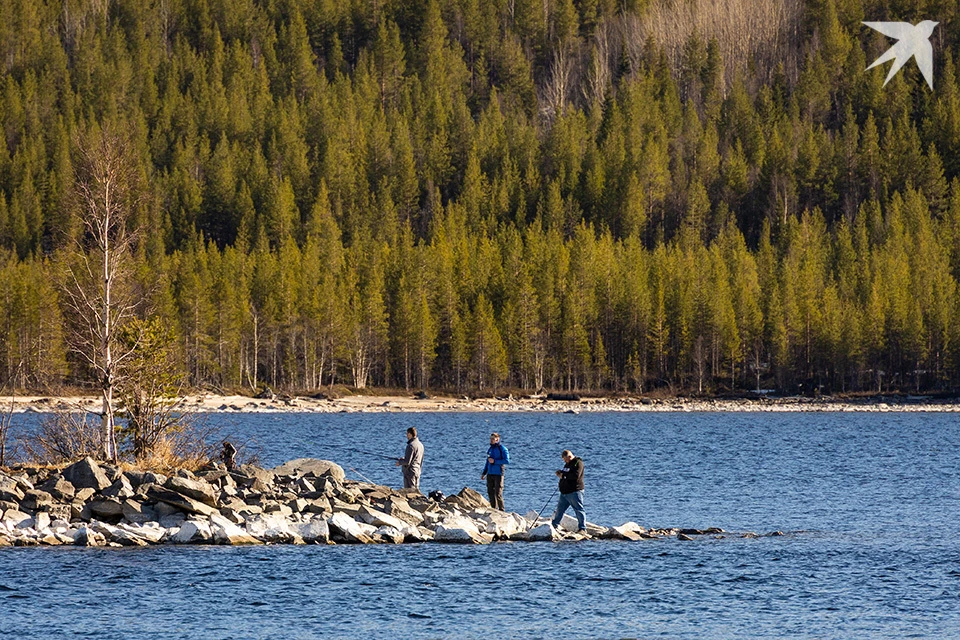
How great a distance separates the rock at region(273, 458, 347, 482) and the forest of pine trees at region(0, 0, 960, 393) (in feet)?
13.5

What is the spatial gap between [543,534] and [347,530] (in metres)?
4.02

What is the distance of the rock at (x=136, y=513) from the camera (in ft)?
85.9

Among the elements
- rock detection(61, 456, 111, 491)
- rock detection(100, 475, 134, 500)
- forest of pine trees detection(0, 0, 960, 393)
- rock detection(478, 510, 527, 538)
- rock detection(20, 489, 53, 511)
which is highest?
forest of pine trees detection(0, 0, 960, 393)

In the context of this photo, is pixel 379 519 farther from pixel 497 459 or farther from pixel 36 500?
pixel 36 500

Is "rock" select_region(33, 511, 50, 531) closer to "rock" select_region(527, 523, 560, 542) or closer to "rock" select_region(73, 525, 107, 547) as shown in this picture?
"rock" select_region(73, 525, 107, 547)

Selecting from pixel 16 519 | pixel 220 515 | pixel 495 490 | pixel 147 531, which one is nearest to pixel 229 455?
pixel 220 515

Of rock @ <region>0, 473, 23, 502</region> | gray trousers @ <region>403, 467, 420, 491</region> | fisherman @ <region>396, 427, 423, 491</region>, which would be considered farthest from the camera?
gray trousers @ <region>403, 467, 420, 491</region>

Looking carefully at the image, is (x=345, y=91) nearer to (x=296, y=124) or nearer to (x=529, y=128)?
(x=296, y=124)

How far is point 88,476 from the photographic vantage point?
27.1 metres

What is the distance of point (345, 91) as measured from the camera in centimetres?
17225

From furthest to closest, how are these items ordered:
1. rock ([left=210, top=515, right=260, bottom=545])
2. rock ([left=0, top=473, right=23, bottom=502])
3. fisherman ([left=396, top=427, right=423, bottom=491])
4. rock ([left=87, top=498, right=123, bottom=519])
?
fisherman ([left=396, top=427, right=423, bottom=491])
rock ([left=0, top=473, right=23, bottom=502])
rock ([left=87, top=498, right=123, bottom=519])
rock ([left=210, top=515, right=260, bottom=545])

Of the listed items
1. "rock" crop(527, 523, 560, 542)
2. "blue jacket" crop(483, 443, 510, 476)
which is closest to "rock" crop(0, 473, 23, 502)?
"blue jacket" crop(483, 443, 510, 476)

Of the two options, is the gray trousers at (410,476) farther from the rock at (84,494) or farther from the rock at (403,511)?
the rock at (84,494)

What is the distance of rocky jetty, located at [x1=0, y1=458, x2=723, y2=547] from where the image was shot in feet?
84.1
